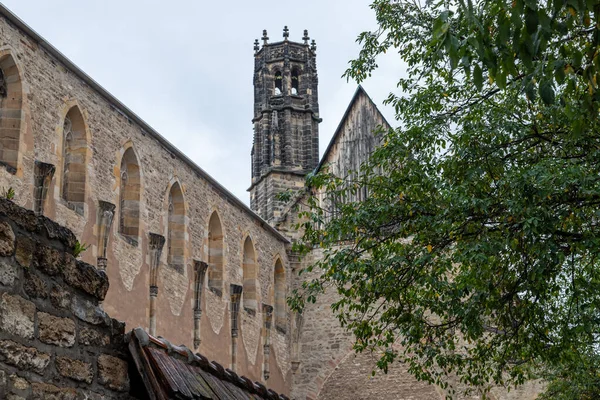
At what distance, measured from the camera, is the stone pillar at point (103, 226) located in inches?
714

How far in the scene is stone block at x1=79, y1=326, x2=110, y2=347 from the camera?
5.01 m

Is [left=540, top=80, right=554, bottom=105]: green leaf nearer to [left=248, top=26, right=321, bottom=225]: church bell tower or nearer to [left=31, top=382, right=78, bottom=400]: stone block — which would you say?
[left=31, top=382, right=78, bottom=400]: stone block

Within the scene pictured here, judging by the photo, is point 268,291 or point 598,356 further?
point 268,291

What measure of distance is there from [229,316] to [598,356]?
10458 mm

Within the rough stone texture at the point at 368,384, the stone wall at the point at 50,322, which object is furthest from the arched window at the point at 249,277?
the stone wall at the point at 50,322

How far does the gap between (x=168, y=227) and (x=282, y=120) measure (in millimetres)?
16896

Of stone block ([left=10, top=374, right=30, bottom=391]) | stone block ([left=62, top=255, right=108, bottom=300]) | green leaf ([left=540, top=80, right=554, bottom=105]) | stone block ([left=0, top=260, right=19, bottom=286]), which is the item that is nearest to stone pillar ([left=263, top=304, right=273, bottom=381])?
green leaf ([left=540, top=80, right=554, bottom=105])

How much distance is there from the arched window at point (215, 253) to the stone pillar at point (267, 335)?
258cm

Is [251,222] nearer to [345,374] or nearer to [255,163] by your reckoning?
[345,374]

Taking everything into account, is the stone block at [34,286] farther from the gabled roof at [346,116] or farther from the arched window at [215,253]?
→ the gabled roof at [346,116]

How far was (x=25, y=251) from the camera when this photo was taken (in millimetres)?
4543

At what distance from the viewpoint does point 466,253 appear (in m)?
10.4

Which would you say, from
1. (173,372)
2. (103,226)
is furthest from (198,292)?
(173,372)

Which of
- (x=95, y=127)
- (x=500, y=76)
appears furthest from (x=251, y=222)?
(x=500, y=76)
